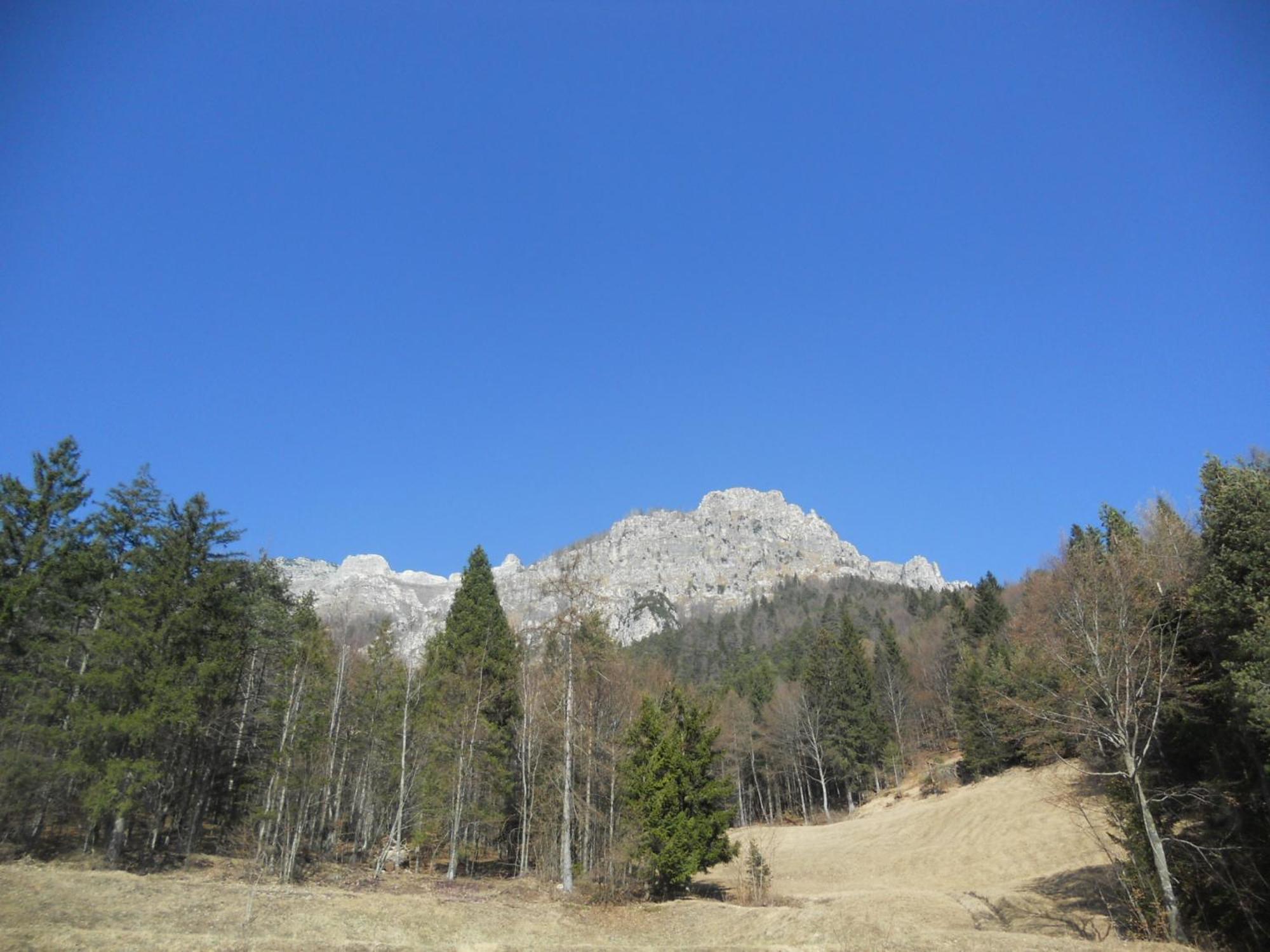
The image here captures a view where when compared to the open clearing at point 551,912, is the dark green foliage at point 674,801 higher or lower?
higher

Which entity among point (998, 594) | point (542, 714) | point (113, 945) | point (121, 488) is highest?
point (998, 594)

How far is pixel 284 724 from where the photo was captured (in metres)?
28.0

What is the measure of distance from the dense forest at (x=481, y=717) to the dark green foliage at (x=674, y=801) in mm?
81

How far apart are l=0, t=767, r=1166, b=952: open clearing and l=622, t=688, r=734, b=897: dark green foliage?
1.17m

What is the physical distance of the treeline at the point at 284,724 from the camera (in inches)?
845

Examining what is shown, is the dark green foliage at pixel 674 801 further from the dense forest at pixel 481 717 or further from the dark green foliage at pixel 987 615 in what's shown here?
the dark green foliage at pixel 987 615

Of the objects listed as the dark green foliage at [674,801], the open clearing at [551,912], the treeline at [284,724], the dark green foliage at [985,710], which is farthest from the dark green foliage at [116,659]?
the dark green foliage at [985,710]

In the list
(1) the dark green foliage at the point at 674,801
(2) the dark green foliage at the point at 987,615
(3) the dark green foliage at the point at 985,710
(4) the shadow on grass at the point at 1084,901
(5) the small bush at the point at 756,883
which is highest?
(2) the dark green foliage at the point at 987,615

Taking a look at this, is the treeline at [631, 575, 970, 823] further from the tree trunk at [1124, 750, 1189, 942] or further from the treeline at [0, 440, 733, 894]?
the tree trunk at [1124, 750, 1189, 942]

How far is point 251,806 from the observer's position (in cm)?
2664

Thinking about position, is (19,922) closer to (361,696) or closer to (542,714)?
(542,714)

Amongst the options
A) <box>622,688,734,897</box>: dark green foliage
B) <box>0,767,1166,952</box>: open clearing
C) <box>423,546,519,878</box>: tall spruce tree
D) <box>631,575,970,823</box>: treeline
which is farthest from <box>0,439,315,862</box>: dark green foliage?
<box>631,575,970,823</box>: treeline

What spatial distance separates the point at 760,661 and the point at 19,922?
72.2 m

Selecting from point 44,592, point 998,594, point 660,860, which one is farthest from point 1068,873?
point 998,594
